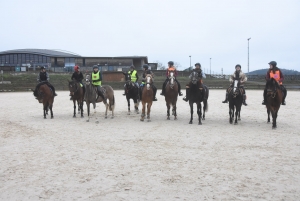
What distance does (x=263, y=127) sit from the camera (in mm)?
13750

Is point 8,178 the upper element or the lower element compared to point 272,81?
lower

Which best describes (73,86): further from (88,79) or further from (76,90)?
(88,79)

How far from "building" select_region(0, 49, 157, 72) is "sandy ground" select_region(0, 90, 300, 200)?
197 feet

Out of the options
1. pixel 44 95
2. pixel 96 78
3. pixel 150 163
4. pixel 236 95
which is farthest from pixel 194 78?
pixel 44 95

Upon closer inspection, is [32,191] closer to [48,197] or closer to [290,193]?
[48,197]

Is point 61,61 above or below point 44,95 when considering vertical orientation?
above

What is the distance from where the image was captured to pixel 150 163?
790 cm

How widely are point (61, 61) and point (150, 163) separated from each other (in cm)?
7378

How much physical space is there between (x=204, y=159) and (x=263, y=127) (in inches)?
253

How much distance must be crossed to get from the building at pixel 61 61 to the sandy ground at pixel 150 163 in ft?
197

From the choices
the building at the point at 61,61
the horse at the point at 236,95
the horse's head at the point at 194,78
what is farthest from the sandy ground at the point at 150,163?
the building at the point at 61,61

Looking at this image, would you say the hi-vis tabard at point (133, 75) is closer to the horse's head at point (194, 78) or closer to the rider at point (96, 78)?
the rider at point (96, 78)

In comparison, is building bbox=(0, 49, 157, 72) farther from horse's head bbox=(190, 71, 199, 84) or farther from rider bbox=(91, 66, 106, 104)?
horse's head bbox=(190, 71, 199, 84)

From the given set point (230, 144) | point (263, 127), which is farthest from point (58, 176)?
point (263, 127)
